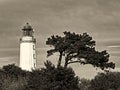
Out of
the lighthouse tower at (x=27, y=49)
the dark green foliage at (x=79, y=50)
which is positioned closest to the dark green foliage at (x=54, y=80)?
the dark green foliage at (x=79, y=50)

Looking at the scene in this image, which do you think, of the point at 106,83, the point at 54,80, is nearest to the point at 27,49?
the point at 106,83

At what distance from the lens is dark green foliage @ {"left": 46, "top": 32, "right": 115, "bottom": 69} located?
63188mm

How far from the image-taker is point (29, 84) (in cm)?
4966

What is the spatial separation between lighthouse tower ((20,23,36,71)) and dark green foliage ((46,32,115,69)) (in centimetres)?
2767

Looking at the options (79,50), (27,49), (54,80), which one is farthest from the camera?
(27,49)

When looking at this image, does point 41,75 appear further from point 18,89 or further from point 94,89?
point 94,89

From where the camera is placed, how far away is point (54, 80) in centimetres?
4866

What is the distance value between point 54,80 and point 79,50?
15.5 metres

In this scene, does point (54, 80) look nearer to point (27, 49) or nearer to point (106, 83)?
point (106, 83)

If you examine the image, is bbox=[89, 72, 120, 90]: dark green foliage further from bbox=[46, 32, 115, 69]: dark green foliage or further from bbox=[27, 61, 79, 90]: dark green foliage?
bbox=[27, 61, 79, 90]: dark green foliage

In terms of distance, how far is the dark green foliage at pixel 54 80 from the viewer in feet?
157

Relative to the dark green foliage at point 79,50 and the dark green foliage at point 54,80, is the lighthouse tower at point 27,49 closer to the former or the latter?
the dark green foliage at point 79,50

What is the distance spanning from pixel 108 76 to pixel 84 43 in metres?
17.6

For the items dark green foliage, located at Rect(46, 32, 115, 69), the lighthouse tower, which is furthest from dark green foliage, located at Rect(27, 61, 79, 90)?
the lighthouse tower
